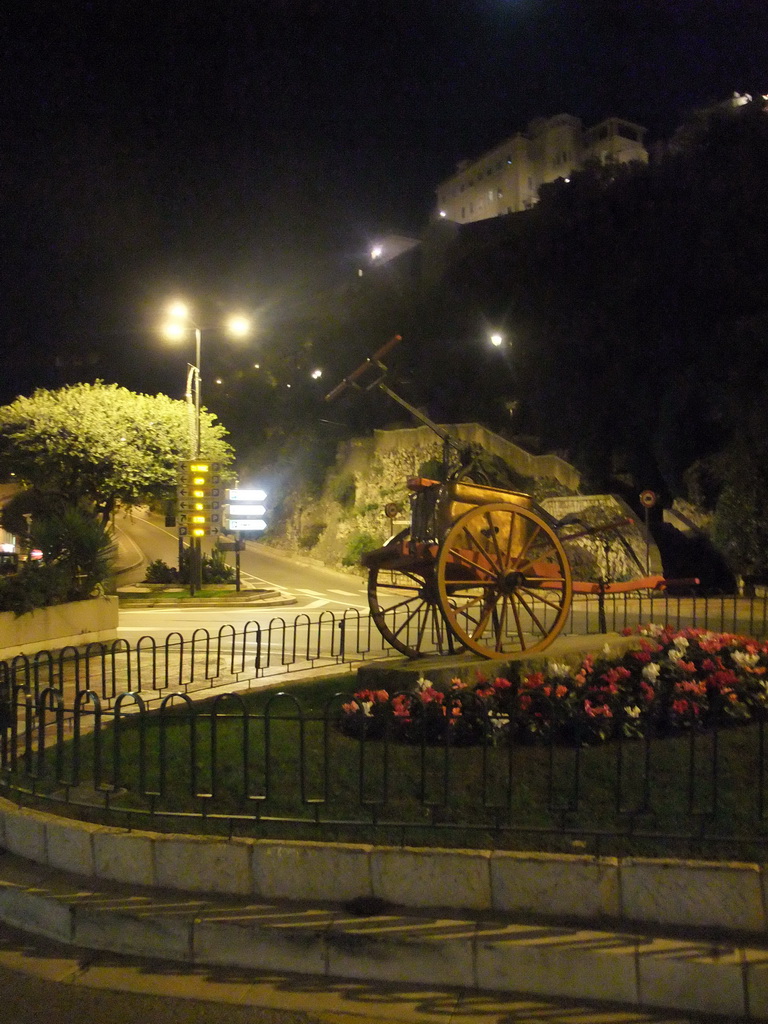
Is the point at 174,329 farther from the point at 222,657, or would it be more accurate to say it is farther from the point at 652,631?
the point at 652,631

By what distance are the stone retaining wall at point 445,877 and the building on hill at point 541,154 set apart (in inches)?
2557

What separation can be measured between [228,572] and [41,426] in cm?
810

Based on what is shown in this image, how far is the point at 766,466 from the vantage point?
24625 millimetres

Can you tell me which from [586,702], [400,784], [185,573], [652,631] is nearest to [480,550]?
[652,631]

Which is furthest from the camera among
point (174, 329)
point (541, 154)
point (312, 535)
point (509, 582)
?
point (541, 154)

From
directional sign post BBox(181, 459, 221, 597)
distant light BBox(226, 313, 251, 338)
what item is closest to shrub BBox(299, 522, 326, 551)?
directional sign post BBox(181, 459, 221, 597)

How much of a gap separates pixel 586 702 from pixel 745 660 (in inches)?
65.1

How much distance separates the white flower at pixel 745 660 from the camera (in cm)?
674

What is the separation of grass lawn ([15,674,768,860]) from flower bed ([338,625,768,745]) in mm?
122

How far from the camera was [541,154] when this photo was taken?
69000 millimetres

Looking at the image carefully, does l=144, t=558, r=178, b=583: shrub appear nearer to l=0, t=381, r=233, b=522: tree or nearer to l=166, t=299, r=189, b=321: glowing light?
l=0, t=381, r=233, b=522: tree

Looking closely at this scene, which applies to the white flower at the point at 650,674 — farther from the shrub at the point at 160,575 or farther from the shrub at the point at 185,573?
the shrub at the point at 160,575

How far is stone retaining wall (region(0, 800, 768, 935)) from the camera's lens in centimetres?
411

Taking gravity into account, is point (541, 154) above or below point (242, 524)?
above
